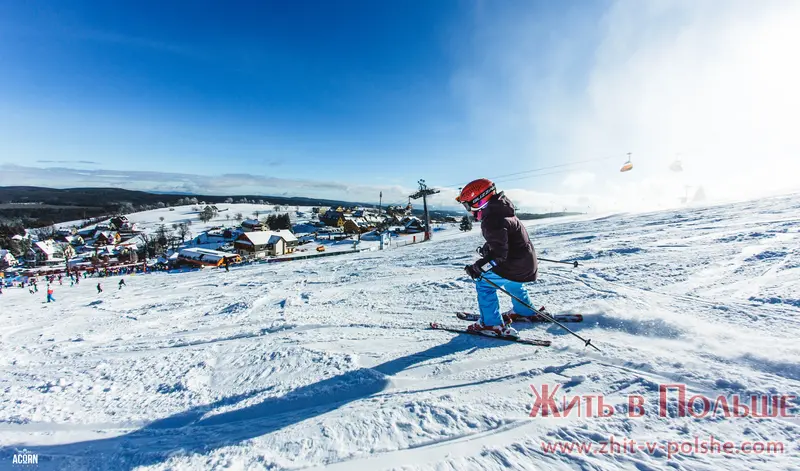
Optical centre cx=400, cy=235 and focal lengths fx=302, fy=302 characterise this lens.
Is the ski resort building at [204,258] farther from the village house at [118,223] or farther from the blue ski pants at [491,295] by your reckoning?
the village house at [118,223]

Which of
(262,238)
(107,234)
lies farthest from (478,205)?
(107,234)

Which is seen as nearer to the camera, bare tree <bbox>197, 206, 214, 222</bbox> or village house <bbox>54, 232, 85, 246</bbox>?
village house <bbox>54, 232, 85, 246</bbox>

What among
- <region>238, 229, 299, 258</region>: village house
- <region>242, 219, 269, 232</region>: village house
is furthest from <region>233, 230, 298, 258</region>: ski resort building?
<region>242, 219, 269, 232</region>: village house

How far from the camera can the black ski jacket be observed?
353cm

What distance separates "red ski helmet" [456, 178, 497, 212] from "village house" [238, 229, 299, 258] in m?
51.9

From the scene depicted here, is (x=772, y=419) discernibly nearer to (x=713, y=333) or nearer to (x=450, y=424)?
(x=713, y=333)

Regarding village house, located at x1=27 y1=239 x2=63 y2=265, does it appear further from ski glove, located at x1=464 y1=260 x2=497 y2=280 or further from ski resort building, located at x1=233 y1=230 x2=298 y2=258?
ski glove, located at x1=464 y1=260 x2=497 y2=280

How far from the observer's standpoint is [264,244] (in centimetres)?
5150

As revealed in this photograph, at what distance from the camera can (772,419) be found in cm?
203

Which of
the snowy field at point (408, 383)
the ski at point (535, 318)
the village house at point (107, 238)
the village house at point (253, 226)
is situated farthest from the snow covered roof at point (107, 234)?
the ski at point (535, 318)

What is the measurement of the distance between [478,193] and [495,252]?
2.50 ft

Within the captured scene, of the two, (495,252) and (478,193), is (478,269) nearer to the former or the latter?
(495,252)

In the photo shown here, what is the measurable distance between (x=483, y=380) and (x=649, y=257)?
6.96m

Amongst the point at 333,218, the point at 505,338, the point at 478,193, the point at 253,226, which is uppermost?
the point at 478,193
